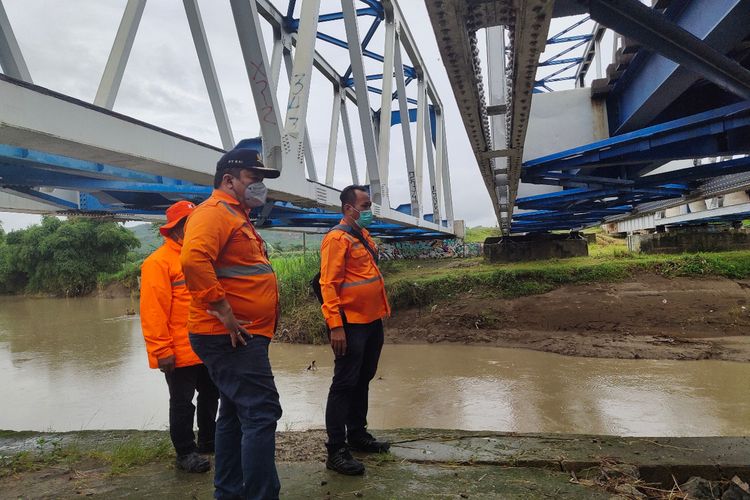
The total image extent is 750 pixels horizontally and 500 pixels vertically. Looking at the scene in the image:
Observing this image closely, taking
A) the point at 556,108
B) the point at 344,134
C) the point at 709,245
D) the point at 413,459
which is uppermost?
the point at 344,134

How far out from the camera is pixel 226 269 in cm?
207

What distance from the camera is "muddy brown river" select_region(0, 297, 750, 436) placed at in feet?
16.8

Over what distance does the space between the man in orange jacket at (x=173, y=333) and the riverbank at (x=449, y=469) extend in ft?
0.69

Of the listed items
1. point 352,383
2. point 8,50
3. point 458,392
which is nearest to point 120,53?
point 8,50

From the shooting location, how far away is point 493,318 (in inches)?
404

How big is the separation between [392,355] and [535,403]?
3.97 metres

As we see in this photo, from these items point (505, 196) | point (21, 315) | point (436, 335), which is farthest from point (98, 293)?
point (505, 196)

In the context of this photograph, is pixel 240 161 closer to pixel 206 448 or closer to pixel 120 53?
pixel 120 53

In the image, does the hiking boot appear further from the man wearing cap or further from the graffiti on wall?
the graffiti on wall

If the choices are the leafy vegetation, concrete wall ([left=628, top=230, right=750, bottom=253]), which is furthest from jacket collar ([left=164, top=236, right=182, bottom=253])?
the leafy vegetation

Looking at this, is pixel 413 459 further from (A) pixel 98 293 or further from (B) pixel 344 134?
(A) pixel 98 293

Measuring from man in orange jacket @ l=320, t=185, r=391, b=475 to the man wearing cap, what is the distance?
0.69 m

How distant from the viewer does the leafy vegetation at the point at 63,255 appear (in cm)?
3077

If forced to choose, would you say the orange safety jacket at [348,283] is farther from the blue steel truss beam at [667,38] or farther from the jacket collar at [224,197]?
the blue steel truss beam at [667,38]
